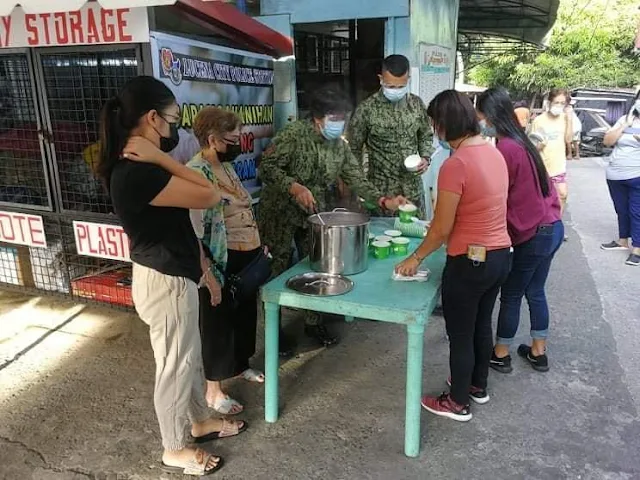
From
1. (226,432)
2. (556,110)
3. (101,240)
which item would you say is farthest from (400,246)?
(556,110)

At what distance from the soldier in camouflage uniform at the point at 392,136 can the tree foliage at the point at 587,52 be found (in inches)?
835

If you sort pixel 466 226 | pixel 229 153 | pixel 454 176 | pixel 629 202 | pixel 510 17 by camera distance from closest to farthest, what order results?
pixel 454 176 → pixel 466 226 → pixel 229 153 → pixel 629 202 → pixel 510 17

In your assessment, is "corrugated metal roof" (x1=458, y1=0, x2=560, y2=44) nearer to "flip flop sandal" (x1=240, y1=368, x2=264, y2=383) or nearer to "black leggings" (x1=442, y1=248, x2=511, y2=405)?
"black leggings" (x1=442, y1=248, x2=511, y2=405)

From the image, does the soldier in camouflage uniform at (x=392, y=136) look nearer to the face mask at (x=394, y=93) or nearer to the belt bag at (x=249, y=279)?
the face mask at (x=394, y=93)

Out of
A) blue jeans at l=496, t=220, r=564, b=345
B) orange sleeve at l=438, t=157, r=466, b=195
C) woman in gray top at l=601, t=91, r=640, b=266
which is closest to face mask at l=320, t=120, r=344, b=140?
orange sleeve at l=438, t=157, r=466, b=195

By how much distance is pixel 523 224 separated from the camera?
2803 mm

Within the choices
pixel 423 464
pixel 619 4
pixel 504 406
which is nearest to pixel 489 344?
pixel 504 406

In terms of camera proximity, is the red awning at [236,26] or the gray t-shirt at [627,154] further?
the gray t-shirt at [627,154]

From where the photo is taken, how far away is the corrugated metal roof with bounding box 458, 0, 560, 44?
9422 mm

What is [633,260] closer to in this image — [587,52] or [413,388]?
[413,388]

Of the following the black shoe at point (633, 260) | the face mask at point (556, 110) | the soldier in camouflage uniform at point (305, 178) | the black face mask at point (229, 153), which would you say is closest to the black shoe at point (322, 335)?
the soldier in camouflage uniform at point (305, 178)

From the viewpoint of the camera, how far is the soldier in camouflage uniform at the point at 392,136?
3734 millimetres

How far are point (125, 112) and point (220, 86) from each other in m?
1.59

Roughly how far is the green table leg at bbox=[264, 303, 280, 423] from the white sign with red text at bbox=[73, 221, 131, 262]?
1.17 metres
